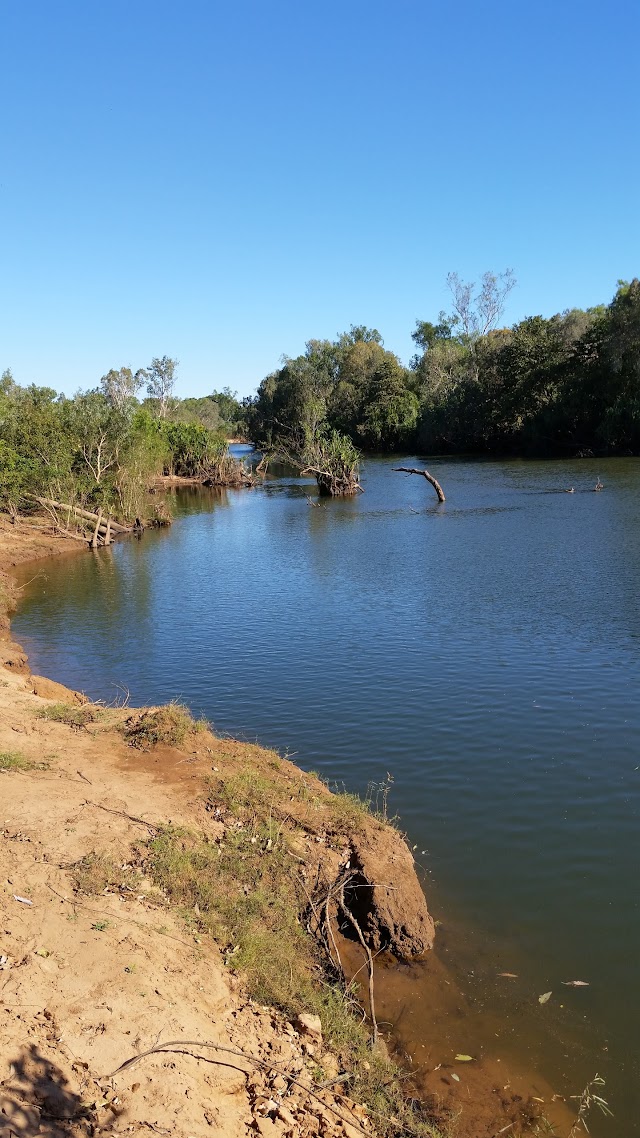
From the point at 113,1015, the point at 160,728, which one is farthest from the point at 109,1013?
the point at 160,728

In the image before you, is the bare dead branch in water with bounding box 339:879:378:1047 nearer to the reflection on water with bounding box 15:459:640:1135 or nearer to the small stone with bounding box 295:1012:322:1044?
the small stone with bounding box 295:1012:322:1044

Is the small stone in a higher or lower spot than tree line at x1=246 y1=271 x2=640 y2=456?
lower

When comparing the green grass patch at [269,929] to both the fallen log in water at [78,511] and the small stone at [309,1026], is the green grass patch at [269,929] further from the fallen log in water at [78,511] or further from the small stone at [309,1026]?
the fallen log in water at [78,511]

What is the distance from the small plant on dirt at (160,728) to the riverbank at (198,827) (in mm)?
51

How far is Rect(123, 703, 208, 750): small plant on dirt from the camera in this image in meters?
11.2

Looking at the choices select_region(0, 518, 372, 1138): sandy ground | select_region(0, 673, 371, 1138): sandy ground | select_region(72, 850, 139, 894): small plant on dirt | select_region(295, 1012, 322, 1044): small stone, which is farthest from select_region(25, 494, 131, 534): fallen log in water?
select_region(295, 1012, 322, 1044): small stone

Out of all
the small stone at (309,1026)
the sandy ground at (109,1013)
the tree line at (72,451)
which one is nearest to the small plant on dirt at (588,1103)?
the sandy ground at (109,1013)

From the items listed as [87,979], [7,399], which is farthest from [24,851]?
[7,399]

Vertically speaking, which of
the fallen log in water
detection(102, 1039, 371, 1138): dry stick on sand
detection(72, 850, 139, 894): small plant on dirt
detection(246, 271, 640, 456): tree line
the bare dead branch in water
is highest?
detection(246, 271, 640, 456): tree line

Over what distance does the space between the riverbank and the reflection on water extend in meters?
0.82

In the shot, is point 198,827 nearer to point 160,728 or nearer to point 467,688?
point 160,728

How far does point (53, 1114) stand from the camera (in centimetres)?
477

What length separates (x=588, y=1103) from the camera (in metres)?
6.27

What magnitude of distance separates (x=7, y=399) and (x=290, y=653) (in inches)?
1080
